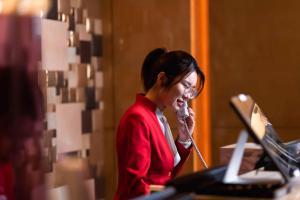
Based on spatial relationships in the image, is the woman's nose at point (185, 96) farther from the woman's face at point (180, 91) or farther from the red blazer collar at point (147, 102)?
the red blazer collar at point (147, 102)

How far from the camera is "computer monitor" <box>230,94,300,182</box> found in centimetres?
151

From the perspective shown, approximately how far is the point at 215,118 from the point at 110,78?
81 cm

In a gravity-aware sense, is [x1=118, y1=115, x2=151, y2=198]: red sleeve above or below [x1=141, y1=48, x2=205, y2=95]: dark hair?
below

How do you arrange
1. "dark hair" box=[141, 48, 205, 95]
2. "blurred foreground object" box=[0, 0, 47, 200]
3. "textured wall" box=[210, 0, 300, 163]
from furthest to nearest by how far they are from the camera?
"textured wall" box=[210, 0, 300, 163]
"blurred foreground object" box=[0, 0, 47, 200]
"dark hair" box=[141, 48, 205, 95]

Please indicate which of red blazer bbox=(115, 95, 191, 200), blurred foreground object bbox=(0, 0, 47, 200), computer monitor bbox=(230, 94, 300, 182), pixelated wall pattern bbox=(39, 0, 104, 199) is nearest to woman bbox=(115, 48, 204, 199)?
red blazer bbox=(115, 95, 191, 200)

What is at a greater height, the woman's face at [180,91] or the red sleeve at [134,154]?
the woman's face at [180,91]

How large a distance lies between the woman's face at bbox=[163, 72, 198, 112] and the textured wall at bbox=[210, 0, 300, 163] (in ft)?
5.52

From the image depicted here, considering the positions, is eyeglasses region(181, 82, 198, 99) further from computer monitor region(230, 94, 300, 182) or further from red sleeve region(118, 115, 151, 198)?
computer monitor region(230, 94, 300, 182)

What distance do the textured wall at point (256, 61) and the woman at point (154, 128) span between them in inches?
62.0

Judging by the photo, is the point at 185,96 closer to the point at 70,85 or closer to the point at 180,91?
the point at 180,91

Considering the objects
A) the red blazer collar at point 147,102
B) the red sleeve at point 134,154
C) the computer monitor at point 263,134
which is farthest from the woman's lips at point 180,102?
the computer monitor at point 263,134

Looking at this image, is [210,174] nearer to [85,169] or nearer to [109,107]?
[85,169]

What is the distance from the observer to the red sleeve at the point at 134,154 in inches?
90.7

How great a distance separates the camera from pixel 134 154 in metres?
2.35
